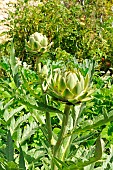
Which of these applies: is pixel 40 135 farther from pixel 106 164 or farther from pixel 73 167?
pixel 73 167

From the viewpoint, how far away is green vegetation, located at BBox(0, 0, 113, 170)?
90 centimetres

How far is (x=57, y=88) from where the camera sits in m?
0.87

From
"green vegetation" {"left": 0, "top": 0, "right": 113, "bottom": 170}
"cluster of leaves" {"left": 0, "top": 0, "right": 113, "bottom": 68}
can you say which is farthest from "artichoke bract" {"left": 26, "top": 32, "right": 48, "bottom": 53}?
"cluster of leaves" {"left": 0, "top": 0, "right": 113, "bottom": 68}

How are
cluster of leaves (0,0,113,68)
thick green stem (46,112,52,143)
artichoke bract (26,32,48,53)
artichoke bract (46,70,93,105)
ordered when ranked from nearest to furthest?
artichoke bract (46,70,93,105) < thick green stem (46,112,52,143) < artichoke bract (26,32,48,53) < cluster of leaves (0,0,113,68)

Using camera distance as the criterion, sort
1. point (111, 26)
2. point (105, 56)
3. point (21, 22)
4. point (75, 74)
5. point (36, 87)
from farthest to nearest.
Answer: point (111, 26)
point (105, 56)
point (21, 22)
point (36, 87)
point (75, 74)

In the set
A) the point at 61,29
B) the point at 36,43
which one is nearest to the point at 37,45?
the point at 36,43

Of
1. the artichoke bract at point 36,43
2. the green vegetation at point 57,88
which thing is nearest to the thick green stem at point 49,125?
the green vegetation at point 57,88

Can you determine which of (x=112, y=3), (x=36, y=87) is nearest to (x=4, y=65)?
(x=36, y=87)

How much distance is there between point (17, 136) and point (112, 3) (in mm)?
5662

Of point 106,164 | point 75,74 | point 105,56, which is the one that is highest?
point 75,74

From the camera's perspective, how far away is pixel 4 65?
2.53 metres

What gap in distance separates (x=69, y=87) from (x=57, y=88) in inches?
1.2

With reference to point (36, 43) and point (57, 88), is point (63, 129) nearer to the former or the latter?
point (57, 88)

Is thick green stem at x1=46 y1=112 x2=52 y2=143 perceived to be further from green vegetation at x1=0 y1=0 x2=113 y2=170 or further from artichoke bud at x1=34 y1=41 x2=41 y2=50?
artichoke bud at x1=34 y1=41 x2=41 y2=50
